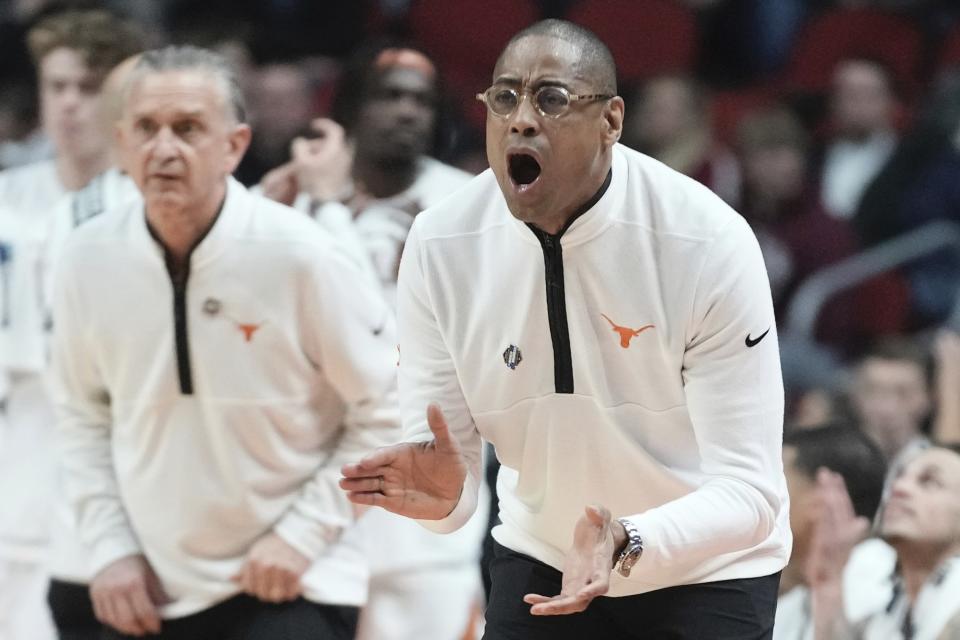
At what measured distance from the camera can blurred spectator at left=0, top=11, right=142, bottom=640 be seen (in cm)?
582

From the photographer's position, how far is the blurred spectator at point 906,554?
504 centimetres

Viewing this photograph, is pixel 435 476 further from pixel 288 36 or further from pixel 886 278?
pixel 288 36

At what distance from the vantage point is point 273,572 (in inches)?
180

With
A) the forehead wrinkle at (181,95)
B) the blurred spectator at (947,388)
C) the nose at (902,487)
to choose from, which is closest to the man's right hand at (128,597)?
the forehead wrinkle at (181,95)

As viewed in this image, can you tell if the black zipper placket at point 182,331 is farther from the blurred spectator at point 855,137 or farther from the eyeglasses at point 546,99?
the blurred spectator at point 855,137

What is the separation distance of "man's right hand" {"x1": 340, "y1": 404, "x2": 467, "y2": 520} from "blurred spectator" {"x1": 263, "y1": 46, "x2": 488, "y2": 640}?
1954 millimetres

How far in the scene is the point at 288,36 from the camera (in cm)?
912

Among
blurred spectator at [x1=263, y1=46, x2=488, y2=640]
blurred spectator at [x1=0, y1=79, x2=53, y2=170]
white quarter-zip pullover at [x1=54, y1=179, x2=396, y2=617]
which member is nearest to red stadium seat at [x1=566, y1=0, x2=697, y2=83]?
blurred spectator at [x1=0, y1=79, x2=53, y2=170]

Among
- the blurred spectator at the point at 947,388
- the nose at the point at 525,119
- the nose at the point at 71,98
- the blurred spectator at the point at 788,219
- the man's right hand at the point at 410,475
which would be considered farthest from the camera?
the blurred spectator at the point at 788,219

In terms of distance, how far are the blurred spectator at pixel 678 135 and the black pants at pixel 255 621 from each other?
165 inches

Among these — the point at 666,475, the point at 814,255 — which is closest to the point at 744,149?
the point at 814,255

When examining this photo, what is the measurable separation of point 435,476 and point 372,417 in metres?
1.13

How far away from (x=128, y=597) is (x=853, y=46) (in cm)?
561

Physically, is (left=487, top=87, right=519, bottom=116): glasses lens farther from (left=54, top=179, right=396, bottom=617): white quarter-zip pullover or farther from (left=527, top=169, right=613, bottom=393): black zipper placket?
(left=54, top=179, right=396, bottom=617): white quarter-zip pullover
